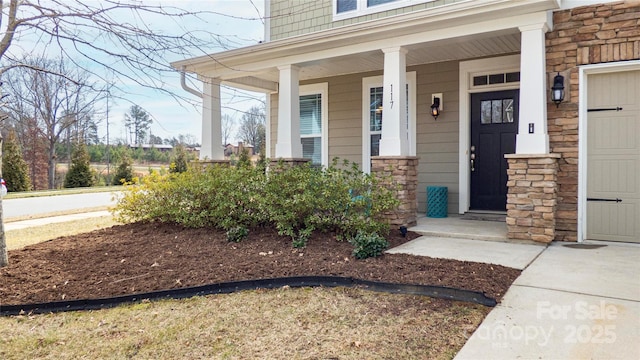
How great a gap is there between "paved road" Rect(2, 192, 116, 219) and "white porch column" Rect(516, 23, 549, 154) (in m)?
8.20

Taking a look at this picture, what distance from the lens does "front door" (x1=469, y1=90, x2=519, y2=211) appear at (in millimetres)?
6406

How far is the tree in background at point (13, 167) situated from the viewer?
49.7 ft

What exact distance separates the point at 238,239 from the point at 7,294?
2255 millimetres

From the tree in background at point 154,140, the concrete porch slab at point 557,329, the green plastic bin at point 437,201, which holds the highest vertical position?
the tree in background at point 154,140

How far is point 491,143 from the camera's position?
257 inches

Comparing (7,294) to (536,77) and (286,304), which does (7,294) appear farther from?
(536,77)

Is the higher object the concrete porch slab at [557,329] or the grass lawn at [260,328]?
the concrete porch slab at [557,329]

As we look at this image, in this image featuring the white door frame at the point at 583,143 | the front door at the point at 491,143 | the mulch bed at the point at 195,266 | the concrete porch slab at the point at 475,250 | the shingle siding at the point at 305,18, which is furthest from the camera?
the shingle siding at the point at 305,18

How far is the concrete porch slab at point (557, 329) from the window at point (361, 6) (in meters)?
4.91

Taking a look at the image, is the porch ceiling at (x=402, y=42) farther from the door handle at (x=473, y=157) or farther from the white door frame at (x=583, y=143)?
the door handle at (x=473, y=157)

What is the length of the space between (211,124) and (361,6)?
3331 mm

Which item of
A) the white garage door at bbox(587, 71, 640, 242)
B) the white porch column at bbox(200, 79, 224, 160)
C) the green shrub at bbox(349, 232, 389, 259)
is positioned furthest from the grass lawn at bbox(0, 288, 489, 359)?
the white porch column at bbox(200, 79, 224, 160)

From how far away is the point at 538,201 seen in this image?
4.73 meters

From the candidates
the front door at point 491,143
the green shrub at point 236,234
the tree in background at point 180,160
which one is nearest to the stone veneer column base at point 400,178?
Result: the front door at point 491,143
